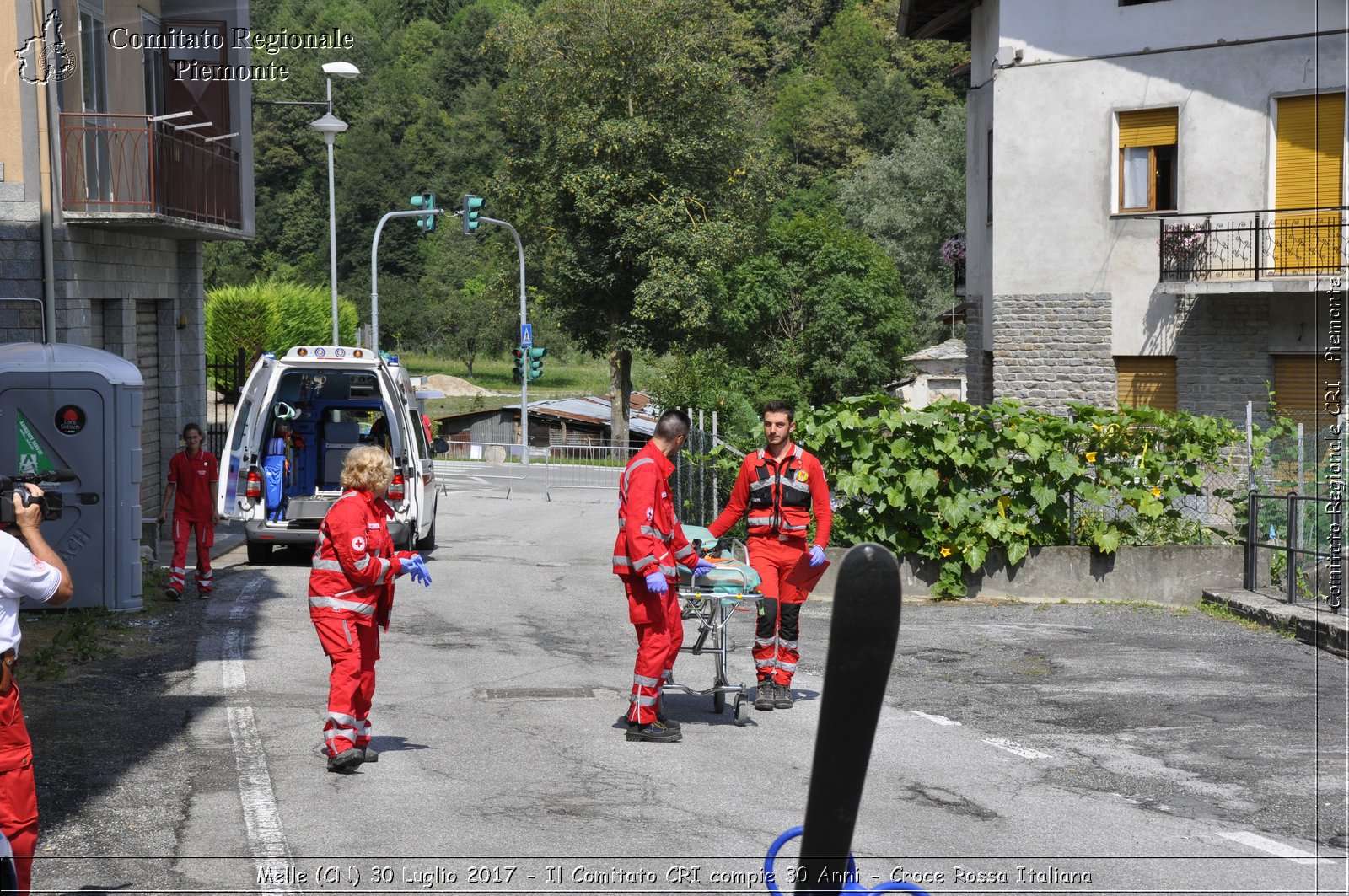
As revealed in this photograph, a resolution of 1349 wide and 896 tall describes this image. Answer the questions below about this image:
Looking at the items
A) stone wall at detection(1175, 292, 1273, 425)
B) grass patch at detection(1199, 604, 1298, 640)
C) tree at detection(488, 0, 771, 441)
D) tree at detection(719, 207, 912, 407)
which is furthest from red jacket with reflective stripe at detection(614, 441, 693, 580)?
tree at detection(719, 207, 912, 407)

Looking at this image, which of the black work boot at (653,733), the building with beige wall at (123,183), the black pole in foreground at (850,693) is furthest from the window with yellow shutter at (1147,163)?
the black pole in foreground at (850,693)

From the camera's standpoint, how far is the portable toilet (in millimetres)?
12195

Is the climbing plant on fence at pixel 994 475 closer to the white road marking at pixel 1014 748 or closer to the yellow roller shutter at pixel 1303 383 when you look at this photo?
the white road marking at pixel 1014 748

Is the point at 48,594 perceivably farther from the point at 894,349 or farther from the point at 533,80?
the point at 894,349

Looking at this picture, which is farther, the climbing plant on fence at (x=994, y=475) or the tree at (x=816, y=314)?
the tree at (x=816, y=314)

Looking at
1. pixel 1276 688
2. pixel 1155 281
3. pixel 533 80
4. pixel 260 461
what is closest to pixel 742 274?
pixel 533 80

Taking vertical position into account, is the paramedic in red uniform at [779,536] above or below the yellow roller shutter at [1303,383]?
below

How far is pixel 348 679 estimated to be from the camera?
292 inches

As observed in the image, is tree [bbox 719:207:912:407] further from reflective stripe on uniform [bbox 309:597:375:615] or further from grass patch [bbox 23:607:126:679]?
reflective stripe on uniform [bbox 309:597:375:615]

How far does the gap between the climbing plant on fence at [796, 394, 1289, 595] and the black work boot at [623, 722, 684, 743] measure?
250 inches

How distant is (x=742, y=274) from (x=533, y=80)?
10.9 meters

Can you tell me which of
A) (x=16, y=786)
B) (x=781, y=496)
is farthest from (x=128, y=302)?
(x=16, y=786)

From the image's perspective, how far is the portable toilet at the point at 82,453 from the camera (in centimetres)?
1220

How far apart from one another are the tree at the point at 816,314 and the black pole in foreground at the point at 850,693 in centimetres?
4847
